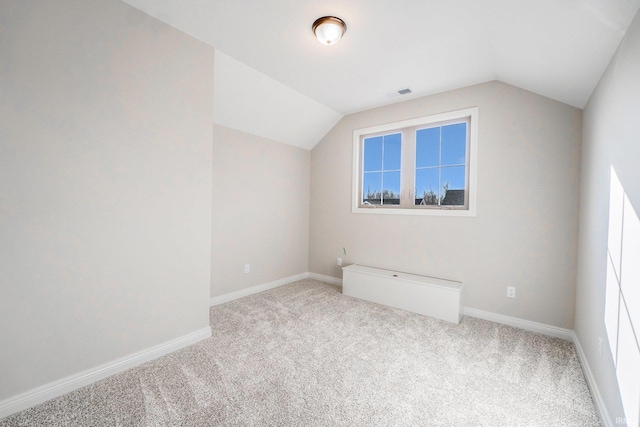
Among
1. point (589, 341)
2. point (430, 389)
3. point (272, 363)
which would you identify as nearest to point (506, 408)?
point (430, 389)

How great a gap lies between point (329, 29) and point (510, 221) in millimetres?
2501

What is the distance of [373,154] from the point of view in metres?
3.96

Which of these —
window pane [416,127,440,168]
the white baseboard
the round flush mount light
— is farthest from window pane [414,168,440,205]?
the white baseboard

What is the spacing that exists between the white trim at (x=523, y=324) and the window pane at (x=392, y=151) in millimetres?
1970

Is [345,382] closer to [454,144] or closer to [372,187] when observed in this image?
[372,187]

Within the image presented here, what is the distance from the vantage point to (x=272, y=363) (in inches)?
81.0

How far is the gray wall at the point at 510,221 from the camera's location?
8.32ft

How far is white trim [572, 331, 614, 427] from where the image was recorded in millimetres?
1480

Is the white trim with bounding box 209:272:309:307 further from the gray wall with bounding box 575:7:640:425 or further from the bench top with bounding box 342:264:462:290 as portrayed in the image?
the gray wall with bounding box 575:7:640:425

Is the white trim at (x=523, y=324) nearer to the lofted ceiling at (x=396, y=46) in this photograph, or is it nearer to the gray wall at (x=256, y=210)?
the lofted ceiling at (x=396, y=46)

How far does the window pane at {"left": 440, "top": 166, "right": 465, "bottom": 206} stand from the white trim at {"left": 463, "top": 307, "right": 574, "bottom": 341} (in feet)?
3.99

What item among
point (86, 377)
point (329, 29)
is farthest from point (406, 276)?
point (86, 377)

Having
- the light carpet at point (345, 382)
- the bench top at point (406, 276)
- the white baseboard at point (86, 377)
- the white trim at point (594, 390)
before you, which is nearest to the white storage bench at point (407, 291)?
the bench top at point (406, 276)

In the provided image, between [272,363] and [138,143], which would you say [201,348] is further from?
[138,143]
